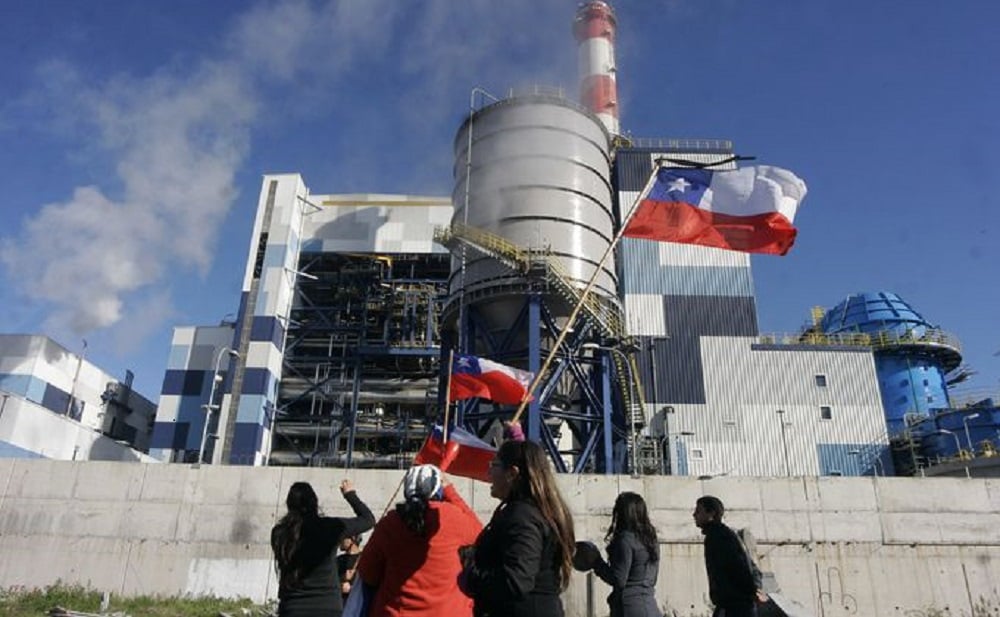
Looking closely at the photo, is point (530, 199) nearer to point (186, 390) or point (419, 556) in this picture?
point (419, 556)

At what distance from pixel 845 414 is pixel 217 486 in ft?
82.7

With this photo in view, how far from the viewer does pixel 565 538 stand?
2.77 m

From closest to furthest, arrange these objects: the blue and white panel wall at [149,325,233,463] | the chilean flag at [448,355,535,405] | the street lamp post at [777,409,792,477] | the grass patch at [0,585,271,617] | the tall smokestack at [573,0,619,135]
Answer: the chilean flag at [448,355,535,405] → the grass patch at [0,585,271,617] → the street lamp post at [777,409,792,477] → the blue and white panel wall at [149,325,233,463] → the tall smokestack at [573,0,619,135]

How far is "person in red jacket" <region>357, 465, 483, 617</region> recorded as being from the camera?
295cm

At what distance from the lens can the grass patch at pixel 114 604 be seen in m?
11.5

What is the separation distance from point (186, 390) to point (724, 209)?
2853cm

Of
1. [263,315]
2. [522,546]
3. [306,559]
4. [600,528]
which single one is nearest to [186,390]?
[263,315]

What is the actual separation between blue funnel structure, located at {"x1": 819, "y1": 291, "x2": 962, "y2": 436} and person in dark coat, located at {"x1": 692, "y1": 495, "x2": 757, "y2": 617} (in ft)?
99.5

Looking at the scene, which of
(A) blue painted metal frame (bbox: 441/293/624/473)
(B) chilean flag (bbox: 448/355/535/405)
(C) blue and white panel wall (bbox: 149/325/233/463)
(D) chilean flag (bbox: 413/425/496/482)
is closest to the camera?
(D) chilean flag (bbox: 413/425/496/482)

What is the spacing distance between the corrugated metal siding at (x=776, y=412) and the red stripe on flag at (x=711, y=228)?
56.6 feet

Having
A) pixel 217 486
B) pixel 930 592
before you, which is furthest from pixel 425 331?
pixel 930 592

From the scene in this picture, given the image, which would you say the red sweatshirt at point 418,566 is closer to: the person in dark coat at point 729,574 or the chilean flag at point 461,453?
the person in dark coat at point 729,574

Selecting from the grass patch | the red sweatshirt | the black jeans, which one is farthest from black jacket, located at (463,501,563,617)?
the grass patch

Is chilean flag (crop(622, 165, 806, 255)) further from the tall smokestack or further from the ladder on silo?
the tall smokestack
